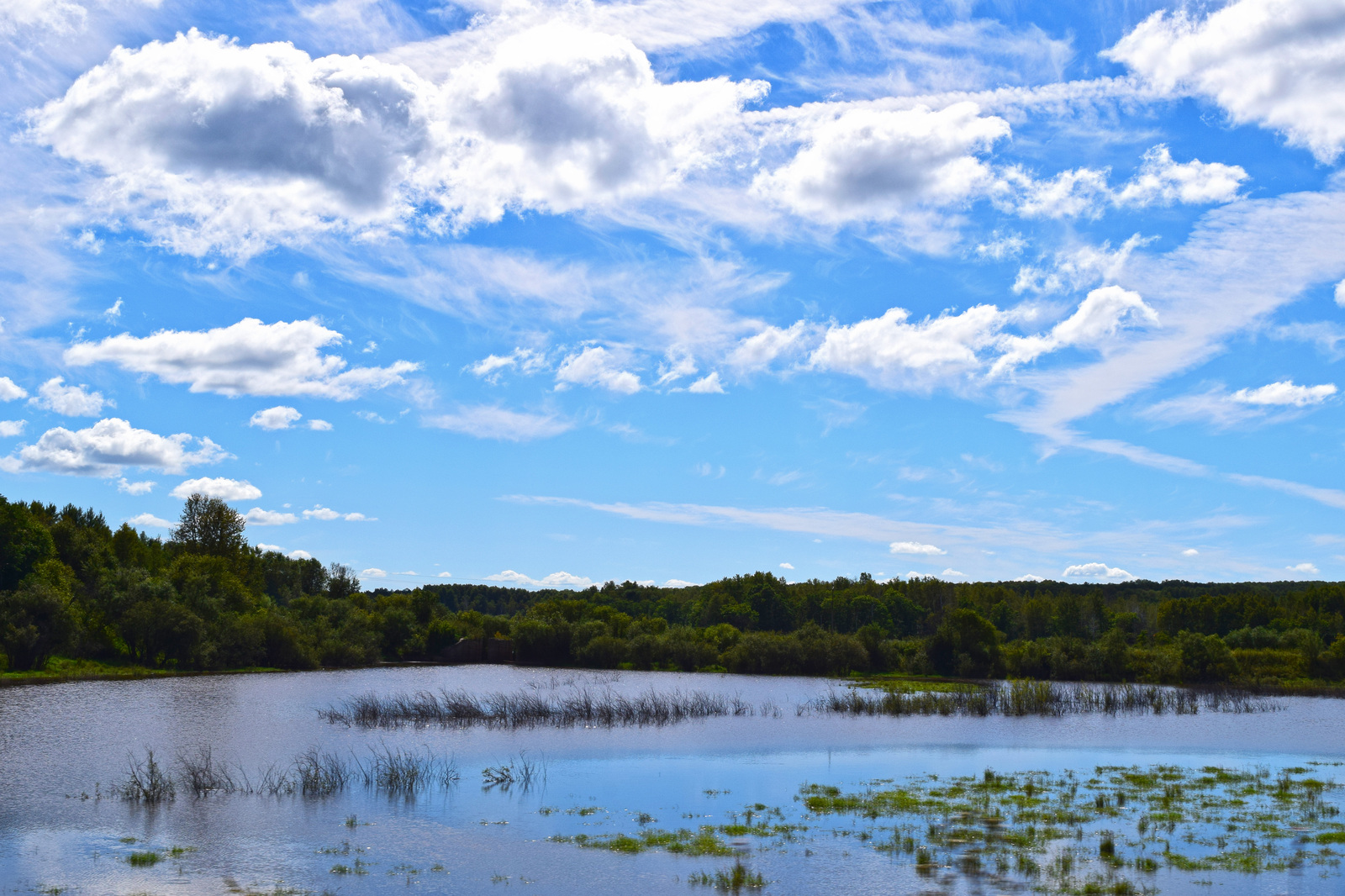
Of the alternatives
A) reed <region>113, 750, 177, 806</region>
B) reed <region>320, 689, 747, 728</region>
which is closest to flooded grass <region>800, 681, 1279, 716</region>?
reed <region>320, 689, 747, 728</region>

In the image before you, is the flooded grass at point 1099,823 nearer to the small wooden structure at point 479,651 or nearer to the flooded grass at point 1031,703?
the flooded grass at point 1031,703

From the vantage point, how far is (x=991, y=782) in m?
32.3

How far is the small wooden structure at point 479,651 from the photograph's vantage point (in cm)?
12569

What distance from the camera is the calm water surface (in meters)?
20.1

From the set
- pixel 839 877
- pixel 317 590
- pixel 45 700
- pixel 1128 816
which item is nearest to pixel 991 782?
pixel 1128 816

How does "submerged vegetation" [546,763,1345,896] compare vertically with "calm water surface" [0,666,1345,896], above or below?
above

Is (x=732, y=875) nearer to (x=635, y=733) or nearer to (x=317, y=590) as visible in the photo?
(x=635, y=733)

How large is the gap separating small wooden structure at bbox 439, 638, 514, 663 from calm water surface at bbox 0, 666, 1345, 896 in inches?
2407

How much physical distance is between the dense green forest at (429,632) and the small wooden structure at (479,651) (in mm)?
1855

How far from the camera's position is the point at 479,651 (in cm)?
12762

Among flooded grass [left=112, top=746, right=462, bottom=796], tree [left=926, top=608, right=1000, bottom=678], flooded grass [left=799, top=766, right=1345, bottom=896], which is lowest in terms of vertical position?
flooded grass [left=112, top=746, right=462, bottom=796]

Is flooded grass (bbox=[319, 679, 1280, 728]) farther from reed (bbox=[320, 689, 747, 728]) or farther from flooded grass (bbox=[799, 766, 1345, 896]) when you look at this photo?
flooded grass (bbox=[799, 766, 1345, 896])

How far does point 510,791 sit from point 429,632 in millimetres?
103211

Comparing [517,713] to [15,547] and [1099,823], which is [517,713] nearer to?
[1099,823]
